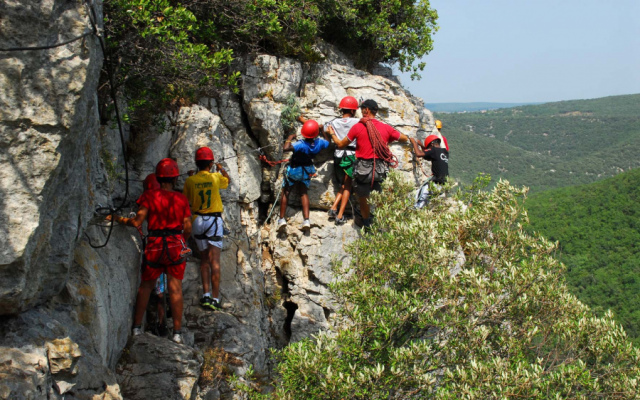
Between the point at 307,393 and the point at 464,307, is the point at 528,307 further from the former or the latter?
the point at 307,393

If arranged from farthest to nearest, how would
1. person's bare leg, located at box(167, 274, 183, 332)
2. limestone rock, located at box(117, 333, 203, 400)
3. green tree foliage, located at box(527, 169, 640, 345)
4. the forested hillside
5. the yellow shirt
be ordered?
the forested hillside
green tree foliage, located at box(527, 169, 640, 345)
the yellow shirt
person's bare leg, located at box(167, 274, 183, 332)
limestone rock, located at box(117, 333, 203, 400)

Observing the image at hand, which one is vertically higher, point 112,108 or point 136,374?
point 112,108

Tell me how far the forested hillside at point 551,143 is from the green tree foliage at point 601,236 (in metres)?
17.3

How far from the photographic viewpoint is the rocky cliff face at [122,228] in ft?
14.1

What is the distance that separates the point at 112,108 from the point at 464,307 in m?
5.57

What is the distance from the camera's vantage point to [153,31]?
712 centimetres

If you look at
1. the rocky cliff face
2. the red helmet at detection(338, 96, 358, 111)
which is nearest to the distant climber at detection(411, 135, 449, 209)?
the rocky cliff face

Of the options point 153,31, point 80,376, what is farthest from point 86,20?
point 80,376

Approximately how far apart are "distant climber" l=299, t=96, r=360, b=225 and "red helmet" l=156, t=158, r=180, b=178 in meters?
3.47

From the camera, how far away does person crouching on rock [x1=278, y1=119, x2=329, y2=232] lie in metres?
9.60

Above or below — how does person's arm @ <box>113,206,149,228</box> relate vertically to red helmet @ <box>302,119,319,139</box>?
below

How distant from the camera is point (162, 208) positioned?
7.14 meters

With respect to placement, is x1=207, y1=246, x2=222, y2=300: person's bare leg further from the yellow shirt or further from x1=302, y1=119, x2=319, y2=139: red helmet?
x1=302, y1=119, x2=319, y2=139: red helmet

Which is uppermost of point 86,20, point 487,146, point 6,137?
point 86,20
